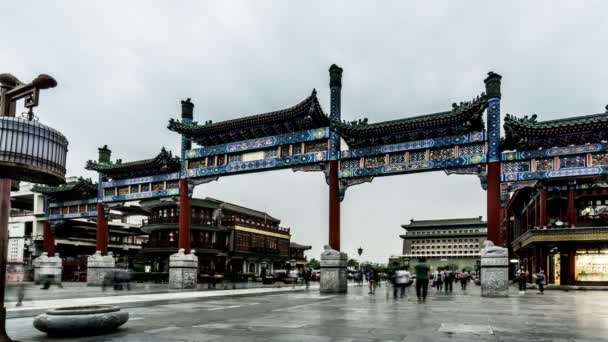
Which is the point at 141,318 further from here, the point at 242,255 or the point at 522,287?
the point at 242,255

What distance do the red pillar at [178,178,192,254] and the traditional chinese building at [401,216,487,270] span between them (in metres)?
67.6

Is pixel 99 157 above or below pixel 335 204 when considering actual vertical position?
above

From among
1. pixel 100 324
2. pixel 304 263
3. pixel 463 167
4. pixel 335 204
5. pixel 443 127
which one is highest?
pixel 443 127

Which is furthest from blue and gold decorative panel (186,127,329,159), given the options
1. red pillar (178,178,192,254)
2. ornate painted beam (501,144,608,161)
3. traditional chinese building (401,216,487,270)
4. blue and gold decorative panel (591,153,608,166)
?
traditional chinese building (401,216,487,270)

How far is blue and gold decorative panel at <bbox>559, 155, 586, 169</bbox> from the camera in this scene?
21.9 metres

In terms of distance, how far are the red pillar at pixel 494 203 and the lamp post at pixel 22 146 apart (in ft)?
64.0

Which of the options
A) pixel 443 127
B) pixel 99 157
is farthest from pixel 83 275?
pixel 443 127

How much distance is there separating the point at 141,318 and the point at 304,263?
76.8m

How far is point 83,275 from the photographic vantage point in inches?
1913

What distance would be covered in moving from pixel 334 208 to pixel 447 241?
77.2m

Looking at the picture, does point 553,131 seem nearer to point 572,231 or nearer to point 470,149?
point 470,149

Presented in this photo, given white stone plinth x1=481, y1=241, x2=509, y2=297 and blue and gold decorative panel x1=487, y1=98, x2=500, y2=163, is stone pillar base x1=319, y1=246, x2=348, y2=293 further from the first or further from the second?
blue and gold decorative panel x1=487, y1=98, x2=500, y2=163

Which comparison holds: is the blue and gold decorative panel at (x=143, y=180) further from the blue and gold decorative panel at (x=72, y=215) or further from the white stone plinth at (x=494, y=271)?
the white stone plinth at (x=494, y=271)

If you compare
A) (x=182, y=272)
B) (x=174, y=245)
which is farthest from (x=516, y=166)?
(x=174, y=245)
